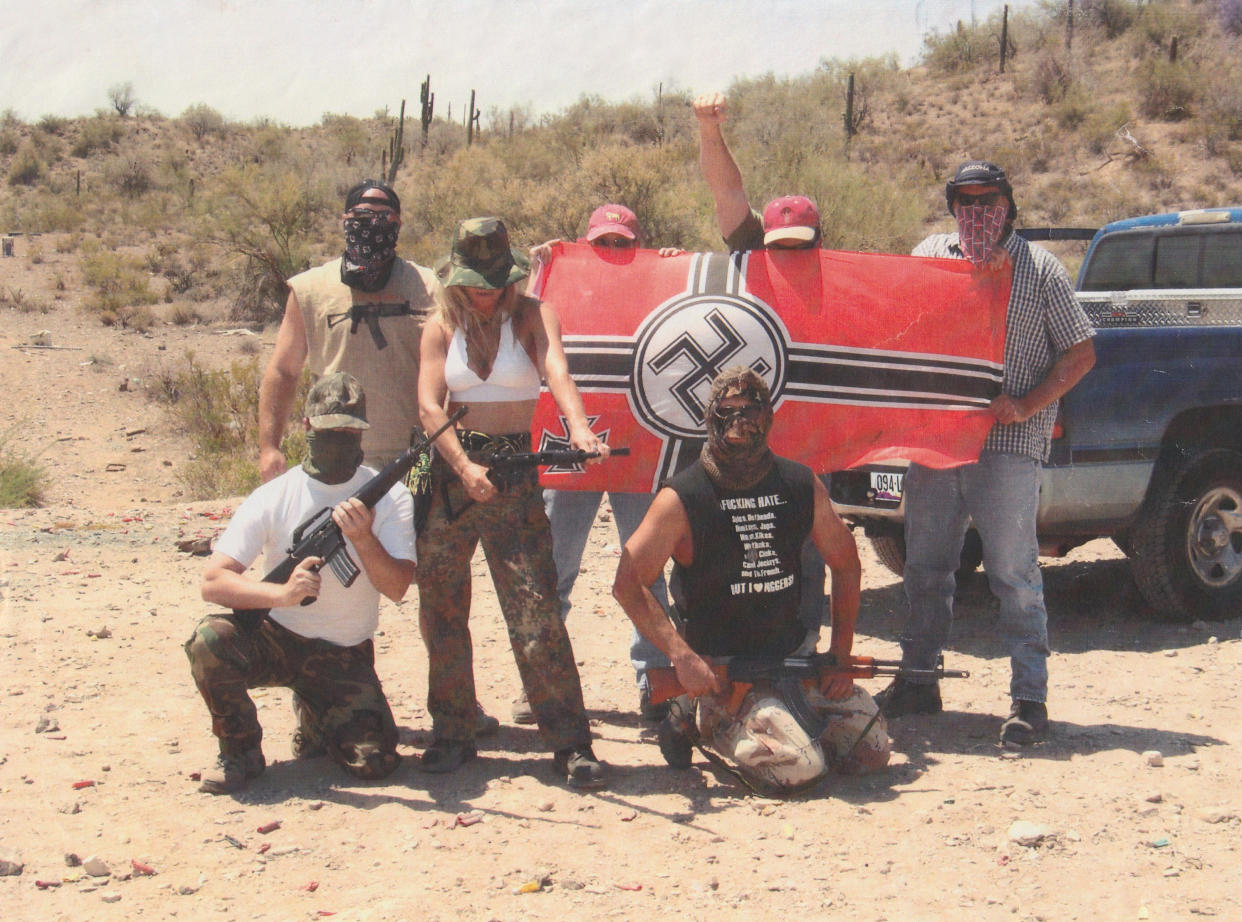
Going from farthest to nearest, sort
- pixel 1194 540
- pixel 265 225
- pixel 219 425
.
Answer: pixel 265 225, pixel 219 425, pixel 1194 540

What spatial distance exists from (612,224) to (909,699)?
2.37m

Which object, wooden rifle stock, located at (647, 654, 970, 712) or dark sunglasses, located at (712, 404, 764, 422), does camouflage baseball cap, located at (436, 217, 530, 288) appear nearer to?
dark sunglasses, located at (712, 404, 764, 422)

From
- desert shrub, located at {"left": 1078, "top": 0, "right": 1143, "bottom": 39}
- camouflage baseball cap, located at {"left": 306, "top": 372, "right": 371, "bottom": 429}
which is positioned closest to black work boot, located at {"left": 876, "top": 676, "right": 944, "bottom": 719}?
camouflage baseball cap, located at {"left": 306, "top": 372, "right": 371, "bottom": 429}

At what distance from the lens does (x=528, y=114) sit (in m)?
47.7

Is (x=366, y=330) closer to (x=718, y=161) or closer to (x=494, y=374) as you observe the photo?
(x=494, y=374)

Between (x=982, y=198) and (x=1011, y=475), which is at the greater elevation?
(x=982, y=198)

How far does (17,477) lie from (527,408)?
351 inches

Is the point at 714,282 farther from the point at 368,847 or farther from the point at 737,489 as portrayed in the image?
the point at 368,847

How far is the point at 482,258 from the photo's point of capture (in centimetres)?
436

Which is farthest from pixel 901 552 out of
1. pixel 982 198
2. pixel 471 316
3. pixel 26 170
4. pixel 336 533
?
pixel 26 170

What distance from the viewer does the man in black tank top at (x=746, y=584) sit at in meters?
4.24

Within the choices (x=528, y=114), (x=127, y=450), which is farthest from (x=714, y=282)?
(x=528, y=114)

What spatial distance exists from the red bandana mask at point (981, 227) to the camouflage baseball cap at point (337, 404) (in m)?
2.44

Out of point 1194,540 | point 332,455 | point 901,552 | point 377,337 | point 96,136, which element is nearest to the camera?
point 332,455
